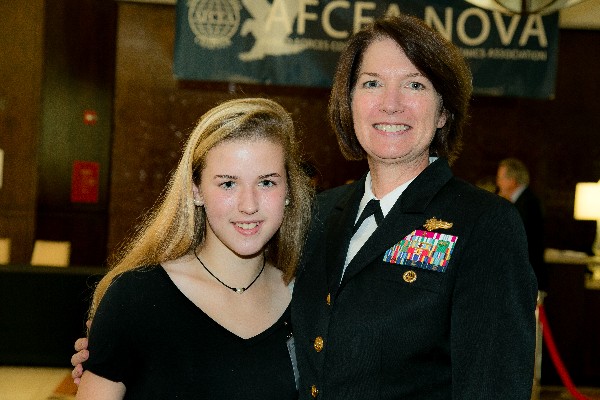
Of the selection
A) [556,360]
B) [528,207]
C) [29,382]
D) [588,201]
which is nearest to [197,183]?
[556,360]

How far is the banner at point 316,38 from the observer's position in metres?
5.36

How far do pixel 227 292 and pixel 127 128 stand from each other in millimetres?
6031

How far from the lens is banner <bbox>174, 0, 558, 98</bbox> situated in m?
5.36

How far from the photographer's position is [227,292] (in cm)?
198

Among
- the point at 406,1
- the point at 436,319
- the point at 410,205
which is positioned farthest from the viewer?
the point at 406,1

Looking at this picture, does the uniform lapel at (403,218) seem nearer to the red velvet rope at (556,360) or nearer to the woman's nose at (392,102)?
the woman's nose at (392,102)

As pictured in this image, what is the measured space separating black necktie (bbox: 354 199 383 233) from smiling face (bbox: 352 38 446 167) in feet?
0.34

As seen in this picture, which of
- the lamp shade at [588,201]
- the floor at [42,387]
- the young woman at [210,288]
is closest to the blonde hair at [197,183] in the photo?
the young woman at [210,288]

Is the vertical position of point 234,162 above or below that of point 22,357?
above

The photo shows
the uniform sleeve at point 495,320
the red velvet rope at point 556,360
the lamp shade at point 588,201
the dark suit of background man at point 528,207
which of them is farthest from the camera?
the lamp shade at point 588,201

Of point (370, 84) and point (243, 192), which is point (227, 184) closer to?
point (243, 192)

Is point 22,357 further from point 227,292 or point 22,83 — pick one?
point 227,292

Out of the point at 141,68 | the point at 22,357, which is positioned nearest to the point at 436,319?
the point at 22,357

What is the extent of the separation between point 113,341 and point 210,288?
0.28 m
